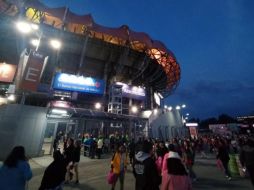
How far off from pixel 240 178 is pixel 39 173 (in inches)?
405

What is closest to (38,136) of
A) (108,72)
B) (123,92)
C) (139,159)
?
(139,159)

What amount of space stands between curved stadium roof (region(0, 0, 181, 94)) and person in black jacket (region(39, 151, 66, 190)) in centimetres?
2320

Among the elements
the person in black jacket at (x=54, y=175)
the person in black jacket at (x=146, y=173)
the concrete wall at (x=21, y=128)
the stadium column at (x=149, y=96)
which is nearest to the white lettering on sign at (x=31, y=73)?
the concrete wall at (x=21, y=128)

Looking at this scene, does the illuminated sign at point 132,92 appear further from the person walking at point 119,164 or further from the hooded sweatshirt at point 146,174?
the hooded sweatshirt at point 146,174

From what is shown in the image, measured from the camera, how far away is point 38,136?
14.1 m

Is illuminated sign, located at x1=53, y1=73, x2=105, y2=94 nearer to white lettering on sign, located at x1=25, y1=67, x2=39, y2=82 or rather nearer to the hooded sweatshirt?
white lettering on sign, located at x1=25, y1=67, x2=39, y2=82

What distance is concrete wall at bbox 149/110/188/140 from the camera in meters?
25.3

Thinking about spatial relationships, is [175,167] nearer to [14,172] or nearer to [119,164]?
[14,172]

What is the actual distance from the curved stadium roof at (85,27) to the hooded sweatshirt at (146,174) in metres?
23.9

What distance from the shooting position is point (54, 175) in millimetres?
3705

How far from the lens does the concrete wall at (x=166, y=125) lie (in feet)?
82.9

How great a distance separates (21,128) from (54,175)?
452 inches

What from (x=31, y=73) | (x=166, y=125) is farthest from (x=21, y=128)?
(x=166, y=125)

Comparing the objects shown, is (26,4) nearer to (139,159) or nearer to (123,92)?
(123,92)
